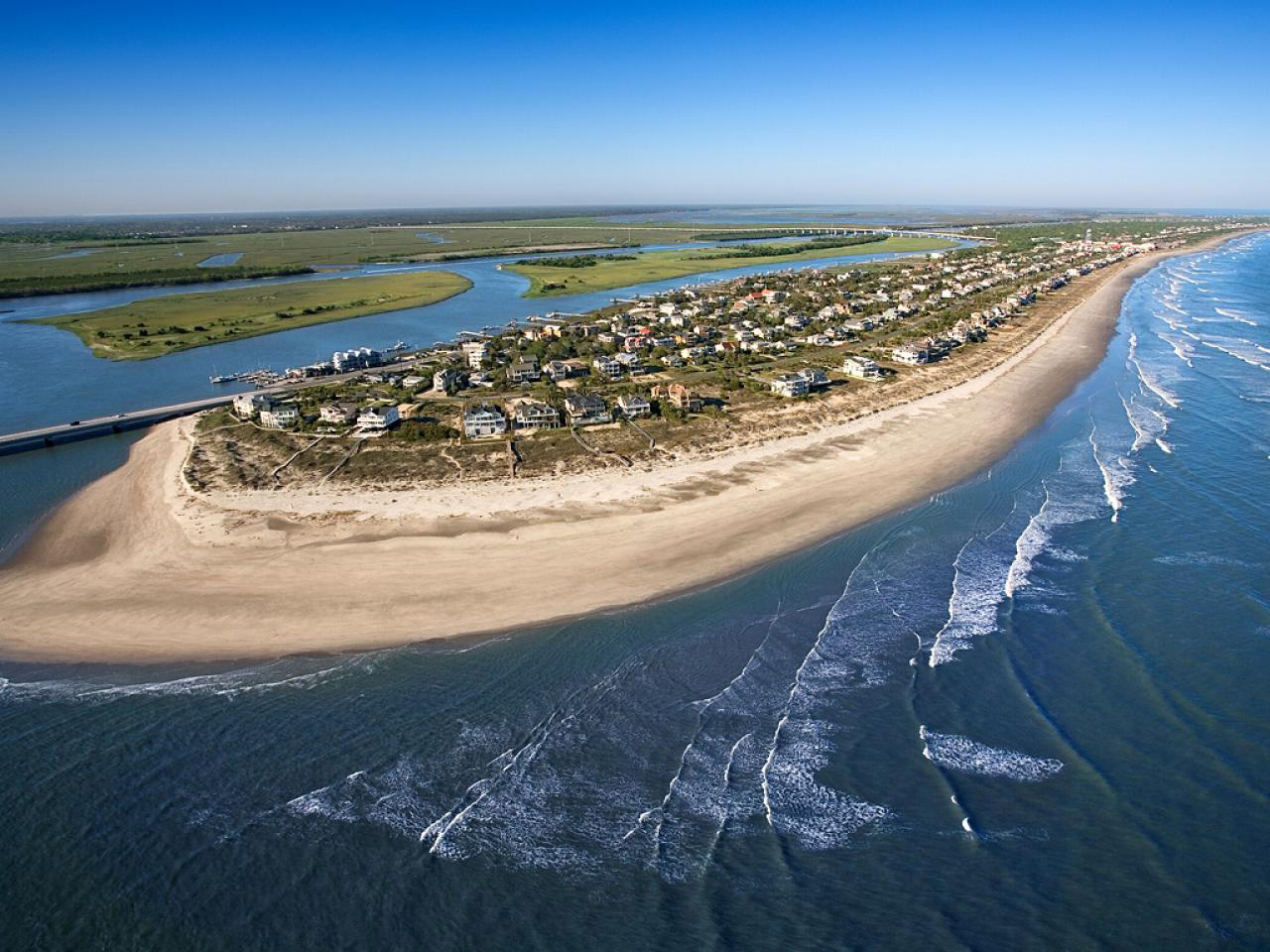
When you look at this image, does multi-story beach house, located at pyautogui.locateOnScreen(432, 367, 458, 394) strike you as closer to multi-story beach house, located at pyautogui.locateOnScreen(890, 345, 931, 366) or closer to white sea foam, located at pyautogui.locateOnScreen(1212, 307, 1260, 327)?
multi-story beach house, located at pyautogui.locateOnScreen(890, 345, 931, 366)

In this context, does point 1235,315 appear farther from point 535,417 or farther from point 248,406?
point 248,406

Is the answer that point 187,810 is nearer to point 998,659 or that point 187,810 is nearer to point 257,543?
point 257,543

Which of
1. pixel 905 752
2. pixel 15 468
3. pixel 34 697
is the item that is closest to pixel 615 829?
pixel 905 752

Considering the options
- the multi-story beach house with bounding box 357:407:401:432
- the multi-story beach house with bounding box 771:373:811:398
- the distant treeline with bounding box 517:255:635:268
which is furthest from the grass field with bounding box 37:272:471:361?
the multi-story beach house with bounding box 771:373:811:398

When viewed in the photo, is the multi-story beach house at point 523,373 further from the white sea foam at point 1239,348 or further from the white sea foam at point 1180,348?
the white sea foam at point 1239,348

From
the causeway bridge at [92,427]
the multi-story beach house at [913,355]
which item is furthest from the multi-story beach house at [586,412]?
the multi-story beach house at [913,355]

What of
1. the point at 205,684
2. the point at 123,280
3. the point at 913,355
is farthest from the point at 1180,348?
the point at 123,280
